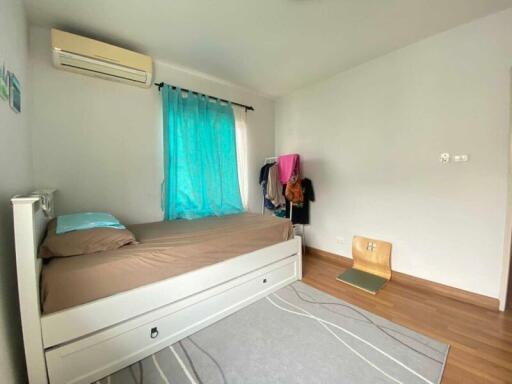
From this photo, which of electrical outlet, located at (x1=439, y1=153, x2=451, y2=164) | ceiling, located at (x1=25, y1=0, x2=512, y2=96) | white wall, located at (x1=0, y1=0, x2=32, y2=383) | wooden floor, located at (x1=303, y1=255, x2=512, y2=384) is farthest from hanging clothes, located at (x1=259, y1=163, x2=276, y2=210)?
white wall, located at (x1=0, y1=0, x2=32, y2=383)

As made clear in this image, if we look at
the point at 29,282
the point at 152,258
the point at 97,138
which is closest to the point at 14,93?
the point at 97,138

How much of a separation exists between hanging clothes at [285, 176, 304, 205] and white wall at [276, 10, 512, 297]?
1.20ft

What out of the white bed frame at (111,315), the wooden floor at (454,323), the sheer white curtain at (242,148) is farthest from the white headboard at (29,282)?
the sheer white curtain at (242,148)

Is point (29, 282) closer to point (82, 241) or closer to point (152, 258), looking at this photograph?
point (82, 241)

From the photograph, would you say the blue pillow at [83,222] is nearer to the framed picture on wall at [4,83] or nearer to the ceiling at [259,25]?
the framed picture on wall at [4,83]

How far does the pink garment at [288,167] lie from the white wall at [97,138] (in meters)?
1.55

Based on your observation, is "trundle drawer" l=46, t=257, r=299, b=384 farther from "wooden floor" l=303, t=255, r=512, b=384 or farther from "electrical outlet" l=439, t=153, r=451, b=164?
"electrical outlet" l=439, t=153, r=451, b=164

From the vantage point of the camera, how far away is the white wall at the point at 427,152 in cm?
187

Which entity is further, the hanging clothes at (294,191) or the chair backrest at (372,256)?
the hanging clothes at (294,191)

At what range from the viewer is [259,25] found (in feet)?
6.32

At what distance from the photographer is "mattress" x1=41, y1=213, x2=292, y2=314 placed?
1.15 metres

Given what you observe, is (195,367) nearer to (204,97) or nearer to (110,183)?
(110,183)

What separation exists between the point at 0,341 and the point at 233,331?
4.13 ft

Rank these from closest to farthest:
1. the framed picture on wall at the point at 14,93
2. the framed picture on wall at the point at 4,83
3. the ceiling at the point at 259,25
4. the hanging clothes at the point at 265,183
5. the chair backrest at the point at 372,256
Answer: the framed picture on wall at the point at 4,83, the framed picture on wall at the point at 14,93, the ceiling at the point at 259,25, the chair backrest at the point at 372,256, the hanging clothes at the point at 265,183
